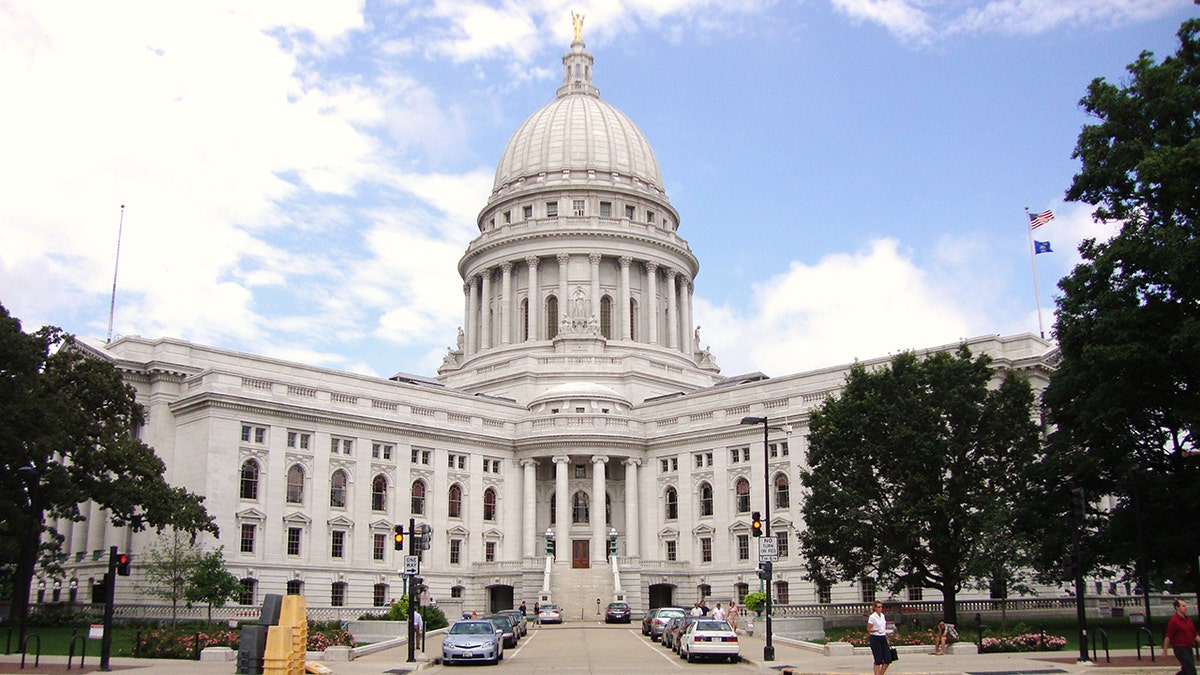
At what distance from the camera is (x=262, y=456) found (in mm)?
75375

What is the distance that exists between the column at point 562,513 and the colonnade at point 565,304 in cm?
2089

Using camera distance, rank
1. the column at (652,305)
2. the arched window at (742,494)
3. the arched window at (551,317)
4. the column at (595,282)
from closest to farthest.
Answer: the arched window at (742,494)
the column at (595,282)
the column at (652,305)
the arched window at (551,317)

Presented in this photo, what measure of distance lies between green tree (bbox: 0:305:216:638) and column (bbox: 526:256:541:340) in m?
44.6

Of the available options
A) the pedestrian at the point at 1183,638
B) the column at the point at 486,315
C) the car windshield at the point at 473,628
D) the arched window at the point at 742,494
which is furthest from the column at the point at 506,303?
the pedestrian at the point at 1183,638

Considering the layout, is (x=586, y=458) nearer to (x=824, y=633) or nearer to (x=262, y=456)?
(x=262, y=456)

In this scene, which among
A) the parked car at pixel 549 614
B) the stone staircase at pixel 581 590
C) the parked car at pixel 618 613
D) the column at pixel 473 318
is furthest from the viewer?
the column at pixel 473 318

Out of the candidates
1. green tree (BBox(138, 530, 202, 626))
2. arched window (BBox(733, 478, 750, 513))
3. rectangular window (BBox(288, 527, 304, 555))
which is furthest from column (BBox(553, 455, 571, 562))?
green tree (BBox(138, 530, 202, 626))

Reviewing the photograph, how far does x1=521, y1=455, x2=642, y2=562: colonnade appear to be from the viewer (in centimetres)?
8631

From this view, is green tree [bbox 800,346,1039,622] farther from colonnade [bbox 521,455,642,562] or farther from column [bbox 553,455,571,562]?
column [bbox 553,455,571,562]

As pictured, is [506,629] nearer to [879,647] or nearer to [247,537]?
[879,647]

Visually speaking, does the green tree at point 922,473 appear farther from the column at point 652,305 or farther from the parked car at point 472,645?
the column at point 652,305

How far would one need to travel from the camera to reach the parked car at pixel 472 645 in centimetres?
3816

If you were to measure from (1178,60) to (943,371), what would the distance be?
17.3 m

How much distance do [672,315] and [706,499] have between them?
27.1 meters
